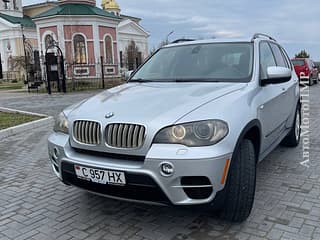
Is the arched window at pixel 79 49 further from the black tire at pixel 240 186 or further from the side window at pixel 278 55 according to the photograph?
the black tire at pixel 240 186

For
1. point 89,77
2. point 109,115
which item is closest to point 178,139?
point 109,115

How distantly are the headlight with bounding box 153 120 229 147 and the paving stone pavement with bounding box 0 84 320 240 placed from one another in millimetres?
650

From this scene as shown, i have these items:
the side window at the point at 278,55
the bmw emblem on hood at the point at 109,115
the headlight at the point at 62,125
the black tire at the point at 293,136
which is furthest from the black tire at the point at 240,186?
the black tire at the point at 293,136

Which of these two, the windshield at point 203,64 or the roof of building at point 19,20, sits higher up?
the roof of building at point 19,20

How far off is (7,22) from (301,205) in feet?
149

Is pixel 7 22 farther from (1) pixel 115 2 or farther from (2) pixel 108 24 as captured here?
(2) pixel 108 24

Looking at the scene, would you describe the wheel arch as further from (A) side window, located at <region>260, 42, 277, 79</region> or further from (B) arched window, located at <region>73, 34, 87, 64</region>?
(B) arched window, located at <region>73, 34, 87, 64</region>

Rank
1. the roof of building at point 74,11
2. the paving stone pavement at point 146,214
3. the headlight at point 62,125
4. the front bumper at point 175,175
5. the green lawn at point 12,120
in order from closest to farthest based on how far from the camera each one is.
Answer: the front bumper at point 175,175
the paving stone pavement at point 146,214
the headlight at point 62,125
the green lawn at point 12,120
the roof of building at point 74,11

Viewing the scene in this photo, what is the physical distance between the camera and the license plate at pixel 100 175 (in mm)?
2604

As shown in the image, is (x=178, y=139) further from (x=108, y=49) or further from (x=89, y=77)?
(x=108, y=49)

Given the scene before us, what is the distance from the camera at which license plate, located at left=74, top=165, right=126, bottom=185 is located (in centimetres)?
260

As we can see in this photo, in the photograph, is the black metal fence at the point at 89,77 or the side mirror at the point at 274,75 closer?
the side mirror at the point at 274,75

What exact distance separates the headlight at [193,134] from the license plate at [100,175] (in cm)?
40

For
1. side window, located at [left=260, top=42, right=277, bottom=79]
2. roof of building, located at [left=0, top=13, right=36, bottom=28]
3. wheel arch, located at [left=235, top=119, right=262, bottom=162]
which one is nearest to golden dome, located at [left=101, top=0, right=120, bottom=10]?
roof of building, located at [left=0, top=13, right=36, bottom=28]
